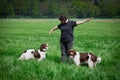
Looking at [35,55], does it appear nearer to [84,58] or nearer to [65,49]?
[65,49]

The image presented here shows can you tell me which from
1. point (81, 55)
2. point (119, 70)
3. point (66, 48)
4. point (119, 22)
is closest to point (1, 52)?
point (66, 48)

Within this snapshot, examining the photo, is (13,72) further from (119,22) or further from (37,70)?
(119,22)

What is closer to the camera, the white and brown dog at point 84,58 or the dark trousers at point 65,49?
the white and brown dog at point 84,58

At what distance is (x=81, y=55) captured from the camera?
26.6 ft

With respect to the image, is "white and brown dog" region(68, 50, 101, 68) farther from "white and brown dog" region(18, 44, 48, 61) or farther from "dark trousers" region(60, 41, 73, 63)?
"white and brown dog" region(18, 44, 48, 61)

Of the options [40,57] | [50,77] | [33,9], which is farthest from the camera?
[33,9]

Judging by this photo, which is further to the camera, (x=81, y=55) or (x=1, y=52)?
(x=1, y=52)

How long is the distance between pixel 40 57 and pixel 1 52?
2.45 meters

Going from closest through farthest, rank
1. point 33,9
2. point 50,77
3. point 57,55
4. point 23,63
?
point 50,77
point 23,63
point 57,55
point 33,9

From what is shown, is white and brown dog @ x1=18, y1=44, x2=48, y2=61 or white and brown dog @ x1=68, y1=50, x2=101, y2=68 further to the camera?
white and brown dog @ x1=18, y1=44, x2=48, y2=61

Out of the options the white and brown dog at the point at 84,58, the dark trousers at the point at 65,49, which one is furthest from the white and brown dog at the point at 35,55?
the white and brown dog at the point at 84,58

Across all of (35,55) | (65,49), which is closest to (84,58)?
(65,49)

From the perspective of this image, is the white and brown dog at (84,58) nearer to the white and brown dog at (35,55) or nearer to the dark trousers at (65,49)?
the dark trousers at (65,49)

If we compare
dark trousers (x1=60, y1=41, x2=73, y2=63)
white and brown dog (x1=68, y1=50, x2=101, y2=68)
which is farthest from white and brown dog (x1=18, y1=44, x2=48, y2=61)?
white and brown dog (x1=68, y1=50, x2=101, y2=68)
